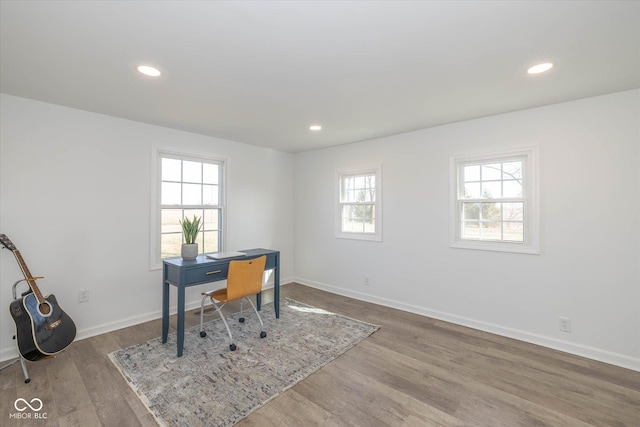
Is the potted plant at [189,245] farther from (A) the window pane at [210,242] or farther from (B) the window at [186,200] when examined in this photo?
(A) the window pane at [210,242]

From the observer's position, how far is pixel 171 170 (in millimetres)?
3662

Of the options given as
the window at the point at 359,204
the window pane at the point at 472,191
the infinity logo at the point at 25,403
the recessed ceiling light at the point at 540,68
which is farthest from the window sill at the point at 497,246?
the infinity logo at the point at 25,403

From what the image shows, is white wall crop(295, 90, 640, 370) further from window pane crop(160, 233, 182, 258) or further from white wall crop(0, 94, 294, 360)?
white wall crop(0, 94, 294, 360)

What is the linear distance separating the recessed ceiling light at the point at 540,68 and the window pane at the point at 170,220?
3.87m

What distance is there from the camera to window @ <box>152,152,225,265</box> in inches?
139

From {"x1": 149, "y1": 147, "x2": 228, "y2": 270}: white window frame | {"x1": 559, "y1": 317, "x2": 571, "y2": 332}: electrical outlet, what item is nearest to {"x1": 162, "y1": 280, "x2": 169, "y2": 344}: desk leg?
{"x1": 149, "y1": 147, "x2": 228, "y2": 270}: white window frame

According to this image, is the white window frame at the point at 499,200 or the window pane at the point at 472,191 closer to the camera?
the white window frame at the point at 499,200

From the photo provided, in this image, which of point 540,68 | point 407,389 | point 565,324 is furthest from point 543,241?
point 407,389

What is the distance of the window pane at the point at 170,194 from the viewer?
3572 mm

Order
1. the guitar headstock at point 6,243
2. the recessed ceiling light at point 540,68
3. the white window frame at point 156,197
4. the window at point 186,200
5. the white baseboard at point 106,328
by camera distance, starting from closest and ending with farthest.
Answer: the recessed ceiling light at point 540,68 < the guitar headstock at point 6,243 < the white baseboard at point 106,328 < the white window frame at point 156,197 < the window at point 186,200

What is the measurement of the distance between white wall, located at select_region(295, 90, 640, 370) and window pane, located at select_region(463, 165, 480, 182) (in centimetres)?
21

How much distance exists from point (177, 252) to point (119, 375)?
169 cm

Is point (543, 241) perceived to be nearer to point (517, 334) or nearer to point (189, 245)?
point (517, 334)

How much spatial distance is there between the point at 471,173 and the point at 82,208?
421 centimetres
